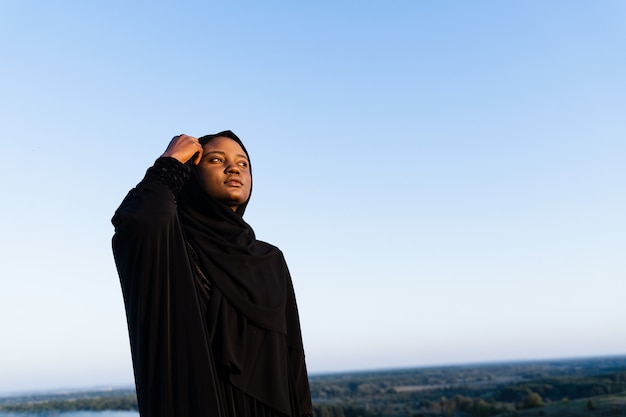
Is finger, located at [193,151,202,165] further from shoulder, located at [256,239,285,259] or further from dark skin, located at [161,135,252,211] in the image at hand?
A: shoulder, located at [256,239,285,259]

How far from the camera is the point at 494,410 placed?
25.1 meters

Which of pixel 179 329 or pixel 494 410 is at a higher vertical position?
pixel 179 329

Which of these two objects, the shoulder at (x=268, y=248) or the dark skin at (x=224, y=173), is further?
the shoulder at (x=268, y=248)

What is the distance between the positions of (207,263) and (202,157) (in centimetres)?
39

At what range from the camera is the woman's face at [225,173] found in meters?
2.11

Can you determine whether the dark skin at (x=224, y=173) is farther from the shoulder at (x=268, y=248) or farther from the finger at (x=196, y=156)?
the shoulder at (x=268, y=248)

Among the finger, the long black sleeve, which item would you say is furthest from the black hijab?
the long black sleeve

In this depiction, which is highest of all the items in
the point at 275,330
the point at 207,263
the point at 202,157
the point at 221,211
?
the point at 202,157

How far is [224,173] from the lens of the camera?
2.13 metres

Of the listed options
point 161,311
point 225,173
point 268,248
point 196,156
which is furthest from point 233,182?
point 161,311

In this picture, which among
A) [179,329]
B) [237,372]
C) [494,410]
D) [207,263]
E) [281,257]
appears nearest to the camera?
[179,329]

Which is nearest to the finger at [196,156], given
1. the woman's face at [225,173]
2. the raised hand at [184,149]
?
the raised hand at [184,149]

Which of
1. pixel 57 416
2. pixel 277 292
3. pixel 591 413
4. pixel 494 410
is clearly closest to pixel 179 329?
pixel 277 292

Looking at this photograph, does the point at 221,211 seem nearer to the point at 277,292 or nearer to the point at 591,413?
the point at 277,292
